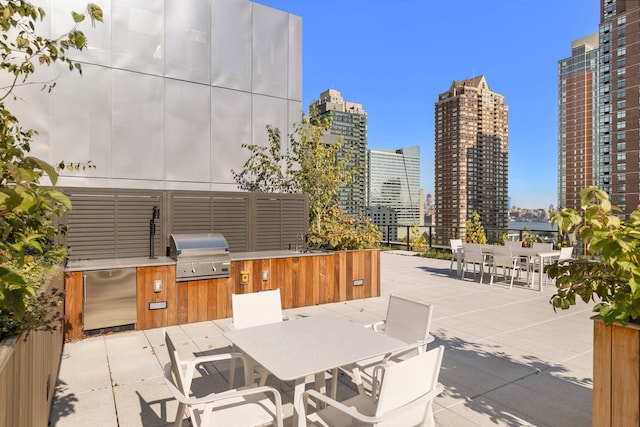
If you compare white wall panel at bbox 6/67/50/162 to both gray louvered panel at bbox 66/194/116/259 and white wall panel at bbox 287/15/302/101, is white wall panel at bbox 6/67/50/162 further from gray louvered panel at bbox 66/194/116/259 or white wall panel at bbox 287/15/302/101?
white wall panel at bbox 287/15/302/101

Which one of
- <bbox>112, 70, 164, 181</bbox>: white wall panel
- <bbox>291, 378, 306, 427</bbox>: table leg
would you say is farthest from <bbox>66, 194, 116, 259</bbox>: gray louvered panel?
<bbox>291, 378, 306, 427</bbox>: table leg

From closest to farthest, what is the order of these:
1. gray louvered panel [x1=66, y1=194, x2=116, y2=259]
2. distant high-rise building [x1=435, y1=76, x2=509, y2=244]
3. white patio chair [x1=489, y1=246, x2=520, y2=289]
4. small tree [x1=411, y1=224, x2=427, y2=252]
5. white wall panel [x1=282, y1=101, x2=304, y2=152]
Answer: gray louvered panel [x1=66, y1=194, x2=116, y2=259]
white patio chair [x1=489, y1=246, x2=520, y2=289]
white wall panel [x1=282, y1=101, x2=304, y2=152]
small tree [x1=411, y1=224, x2=427, y2=252]
distant high-rise building [x1=435, y1=76, x2=509, y2=244]

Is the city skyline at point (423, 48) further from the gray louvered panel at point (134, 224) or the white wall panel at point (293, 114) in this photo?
the gray louvered panel at point (134, 224)

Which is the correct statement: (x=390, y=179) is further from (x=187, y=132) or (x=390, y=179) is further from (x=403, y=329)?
(x=403, y=329)

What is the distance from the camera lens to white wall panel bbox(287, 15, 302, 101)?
30.2 feet

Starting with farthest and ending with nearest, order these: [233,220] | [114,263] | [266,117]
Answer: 1. [266,117]
2. [233,220]
3. [114,263]

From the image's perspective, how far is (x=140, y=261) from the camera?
527 centimetres

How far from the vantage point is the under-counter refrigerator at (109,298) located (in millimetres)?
4688

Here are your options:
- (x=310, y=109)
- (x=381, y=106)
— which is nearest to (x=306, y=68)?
(x=310, y=109)

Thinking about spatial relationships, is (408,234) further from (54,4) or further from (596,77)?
(596,77)

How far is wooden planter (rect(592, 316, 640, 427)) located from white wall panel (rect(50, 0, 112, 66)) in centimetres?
824

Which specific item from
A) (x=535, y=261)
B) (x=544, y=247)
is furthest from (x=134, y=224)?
(x=544, y=247)

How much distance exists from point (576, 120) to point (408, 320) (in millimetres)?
68496

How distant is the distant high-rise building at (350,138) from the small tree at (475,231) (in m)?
3.42
